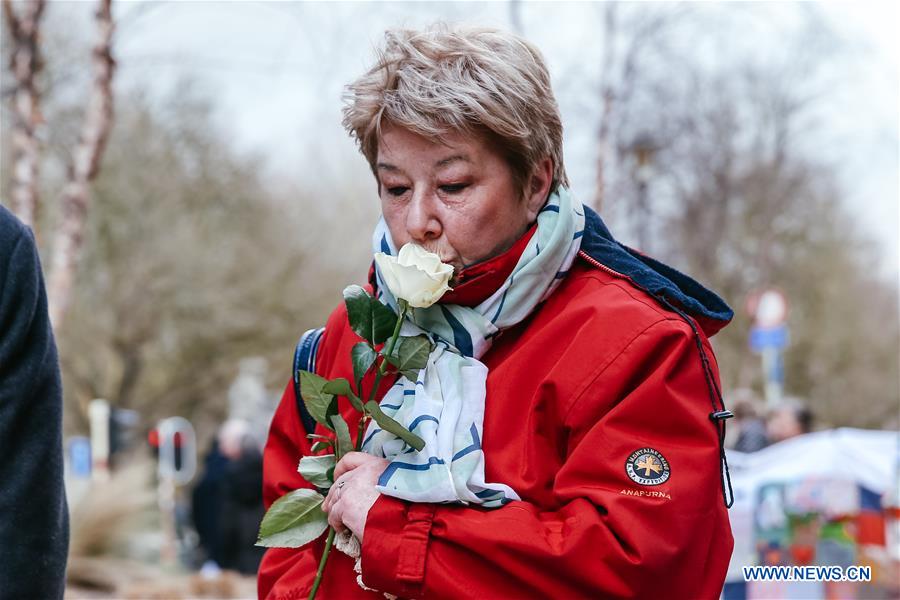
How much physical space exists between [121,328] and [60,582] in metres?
23.6

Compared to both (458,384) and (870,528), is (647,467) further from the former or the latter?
(870,528)

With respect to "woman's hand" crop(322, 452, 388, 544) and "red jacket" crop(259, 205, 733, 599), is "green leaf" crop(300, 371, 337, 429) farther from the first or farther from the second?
"red jacket" crop(259, 205, 733, 599)

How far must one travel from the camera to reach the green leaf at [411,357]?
2.21m

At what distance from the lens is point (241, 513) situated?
11.7m

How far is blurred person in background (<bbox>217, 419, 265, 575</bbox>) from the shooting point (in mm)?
11547

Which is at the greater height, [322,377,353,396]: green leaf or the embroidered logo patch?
[322,377,353,396]: green leaf

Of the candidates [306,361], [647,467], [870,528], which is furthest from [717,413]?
[870,528]

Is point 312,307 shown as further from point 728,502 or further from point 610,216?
point 728,502

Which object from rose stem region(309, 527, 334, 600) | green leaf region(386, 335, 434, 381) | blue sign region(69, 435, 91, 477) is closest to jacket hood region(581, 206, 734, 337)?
green leaf region(386, 335, 434, 381)

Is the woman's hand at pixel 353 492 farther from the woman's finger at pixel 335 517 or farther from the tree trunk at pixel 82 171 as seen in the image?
the tree trunk at pixel 82 171

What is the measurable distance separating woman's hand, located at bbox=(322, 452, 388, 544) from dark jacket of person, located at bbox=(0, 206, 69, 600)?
782 mm

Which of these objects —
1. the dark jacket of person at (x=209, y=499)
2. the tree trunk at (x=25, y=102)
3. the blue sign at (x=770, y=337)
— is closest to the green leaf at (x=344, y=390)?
the tree trunk at (x=25, y=102)

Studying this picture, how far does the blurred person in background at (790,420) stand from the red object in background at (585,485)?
708 cm

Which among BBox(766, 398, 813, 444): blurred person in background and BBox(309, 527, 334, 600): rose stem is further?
BBox(766, 398, 813, 444): blurred person in background
